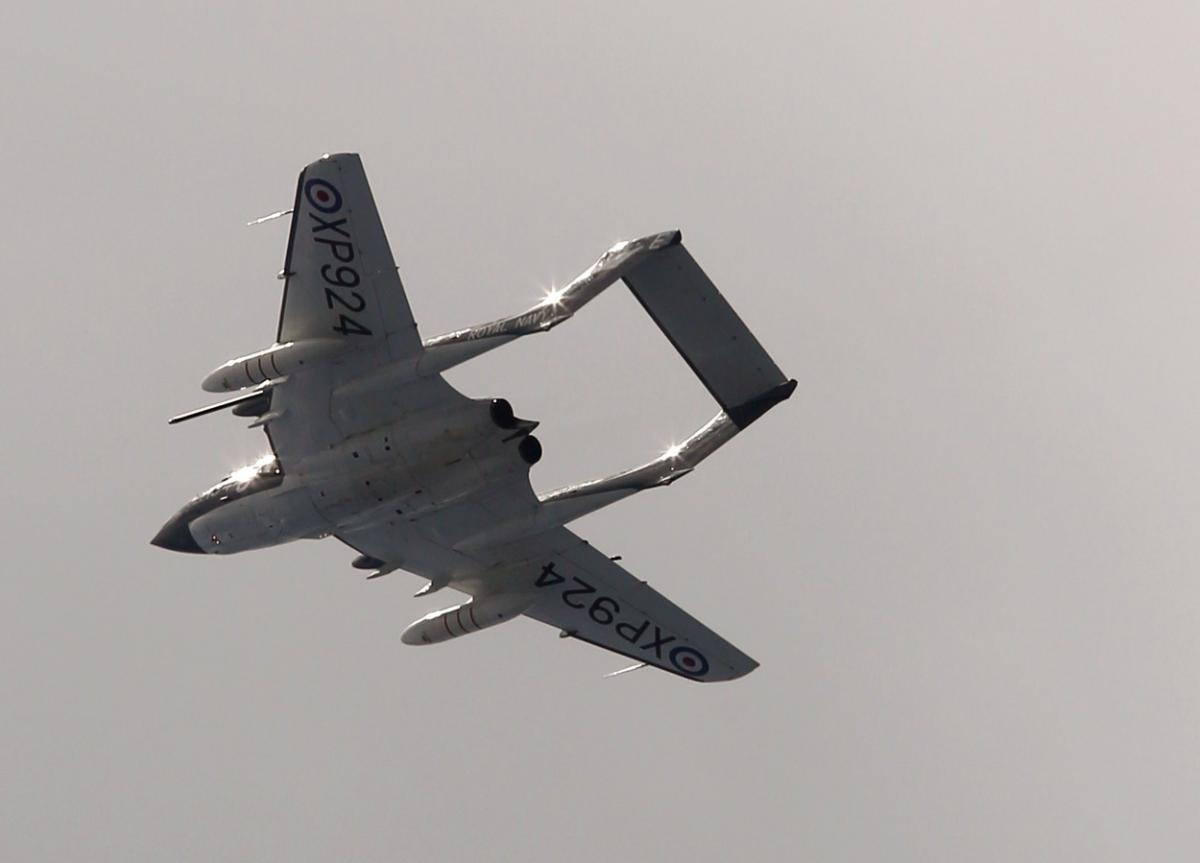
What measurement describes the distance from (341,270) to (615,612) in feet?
50.2

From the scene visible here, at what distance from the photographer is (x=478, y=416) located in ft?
194

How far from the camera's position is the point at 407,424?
59.8m

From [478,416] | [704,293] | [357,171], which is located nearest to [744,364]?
[704,293]

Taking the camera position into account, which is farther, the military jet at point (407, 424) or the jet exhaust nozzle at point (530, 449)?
the jet exhaust nozzle at point (530, 449)

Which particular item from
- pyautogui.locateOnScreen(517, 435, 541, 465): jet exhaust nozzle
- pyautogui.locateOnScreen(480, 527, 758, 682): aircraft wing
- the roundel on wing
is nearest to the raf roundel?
pyautogui.locateOnScreen(517, 435, 541, 465): jet exhaust nozzle

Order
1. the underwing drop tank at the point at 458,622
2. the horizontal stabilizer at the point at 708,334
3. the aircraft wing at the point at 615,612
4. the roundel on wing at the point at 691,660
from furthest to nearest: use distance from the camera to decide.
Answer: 1. the roundel on wing at the point at 691,660
2. the aircraft wing at the point at 615,612
3. the underwing drop tank at the point at 458,622
4. the horizontal stabilizer at the point at 708,334

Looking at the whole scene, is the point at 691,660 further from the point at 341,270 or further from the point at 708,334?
the point at 341,270

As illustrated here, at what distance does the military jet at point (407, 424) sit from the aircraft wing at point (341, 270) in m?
0.04

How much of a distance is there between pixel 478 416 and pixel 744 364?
6.60 metres

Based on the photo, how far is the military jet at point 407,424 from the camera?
57.8 metres

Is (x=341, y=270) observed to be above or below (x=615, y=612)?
above

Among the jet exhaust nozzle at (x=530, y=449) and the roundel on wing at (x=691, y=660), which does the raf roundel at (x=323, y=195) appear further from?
the roundel on wing at (x=691, y=660)

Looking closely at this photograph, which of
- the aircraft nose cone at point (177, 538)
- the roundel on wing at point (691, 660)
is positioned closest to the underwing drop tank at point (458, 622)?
the roundel on wing at point (691, 660)

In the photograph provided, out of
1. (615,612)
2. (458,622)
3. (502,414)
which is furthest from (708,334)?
(458,622)
